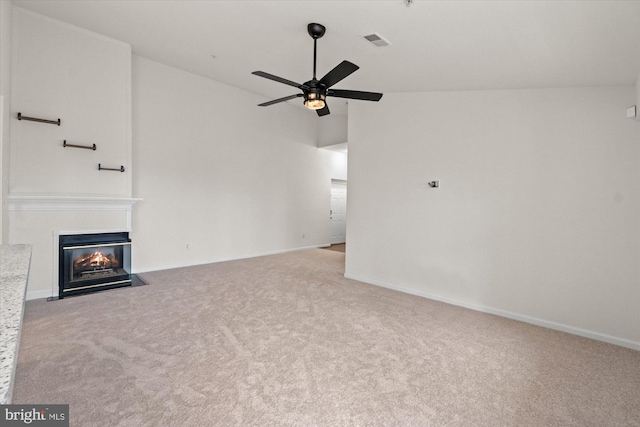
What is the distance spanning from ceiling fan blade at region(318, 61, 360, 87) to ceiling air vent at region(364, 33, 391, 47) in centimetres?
68

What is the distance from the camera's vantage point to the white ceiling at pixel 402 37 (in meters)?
2.32

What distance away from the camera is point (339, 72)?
107 inches

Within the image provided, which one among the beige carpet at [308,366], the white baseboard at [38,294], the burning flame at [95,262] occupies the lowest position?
the beige carpet at [308,366]

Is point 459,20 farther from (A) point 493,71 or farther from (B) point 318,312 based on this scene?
(B) point 318,312

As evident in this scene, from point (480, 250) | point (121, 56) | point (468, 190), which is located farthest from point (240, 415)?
point (121, 56)

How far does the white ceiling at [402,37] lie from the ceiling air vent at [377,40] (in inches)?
2.4

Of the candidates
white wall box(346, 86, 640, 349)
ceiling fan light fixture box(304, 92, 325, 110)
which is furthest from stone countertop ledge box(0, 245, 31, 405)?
white wall box(346, 86, 640, 349)

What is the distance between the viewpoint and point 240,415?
1.88 meters

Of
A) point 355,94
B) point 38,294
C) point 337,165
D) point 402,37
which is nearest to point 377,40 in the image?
point 402,37

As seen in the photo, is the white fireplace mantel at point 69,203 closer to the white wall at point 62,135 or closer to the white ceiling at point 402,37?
the white wall at point 62,135

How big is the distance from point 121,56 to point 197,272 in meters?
3.58

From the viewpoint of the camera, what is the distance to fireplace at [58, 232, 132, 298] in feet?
13.4

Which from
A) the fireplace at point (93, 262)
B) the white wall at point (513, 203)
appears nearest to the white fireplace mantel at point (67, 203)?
the fireplace at point (93, 262)

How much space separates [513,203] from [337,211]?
5.77 meters
